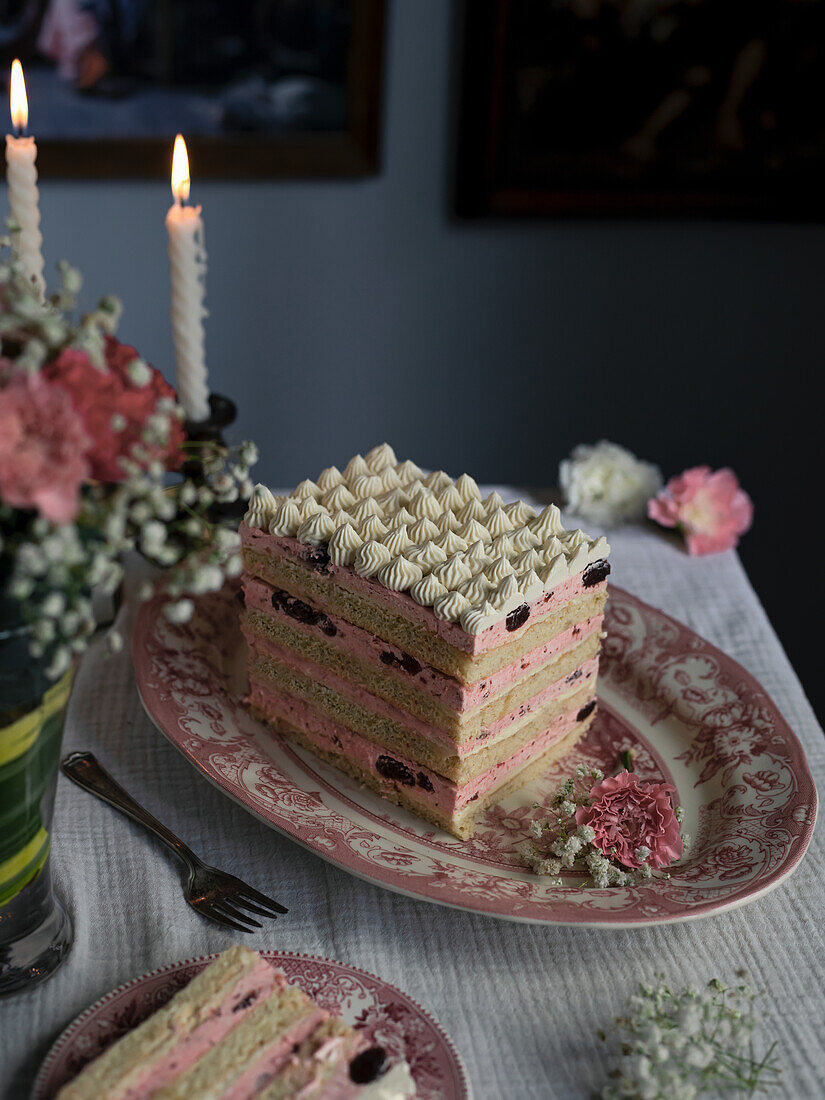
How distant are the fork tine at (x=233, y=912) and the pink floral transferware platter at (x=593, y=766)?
0.34ft

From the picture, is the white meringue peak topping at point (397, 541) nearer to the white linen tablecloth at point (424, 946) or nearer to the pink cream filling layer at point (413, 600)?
the pink cream filling layer at point (413, 600)

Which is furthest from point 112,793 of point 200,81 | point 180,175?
point 200,81

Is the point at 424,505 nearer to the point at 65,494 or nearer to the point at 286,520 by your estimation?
the point at 286,520

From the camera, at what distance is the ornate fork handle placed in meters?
1.33

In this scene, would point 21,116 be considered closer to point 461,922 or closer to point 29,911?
point 29,911

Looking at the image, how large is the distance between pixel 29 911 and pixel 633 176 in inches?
101

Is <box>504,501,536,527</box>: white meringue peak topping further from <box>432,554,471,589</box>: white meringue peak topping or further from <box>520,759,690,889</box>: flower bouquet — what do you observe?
<box>520,759,690,889</box>: flower bouquet

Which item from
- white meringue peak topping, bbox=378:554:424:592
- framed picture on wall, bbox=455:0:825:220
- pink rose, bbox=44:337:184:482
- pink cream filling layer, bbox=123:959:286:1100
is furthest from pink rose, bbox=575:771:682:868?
framed picture on wall, bbox=455:0:825:220

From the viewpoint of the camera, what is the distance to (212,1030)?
1.01 meters

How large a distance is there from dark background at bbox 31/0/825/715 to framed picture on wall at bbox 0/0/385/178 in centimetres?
10

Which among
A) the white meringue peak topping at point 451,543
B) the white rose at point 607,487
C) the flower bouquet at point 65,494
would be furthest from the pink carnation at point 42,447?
the white rose at point 607,487

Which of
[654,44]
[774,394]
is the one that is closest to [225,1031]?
[654,44]

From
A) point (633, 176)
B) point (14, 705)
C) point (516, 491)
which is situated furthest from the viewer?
point (633, 176)

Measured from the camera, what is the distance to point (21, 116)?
4.93ft
